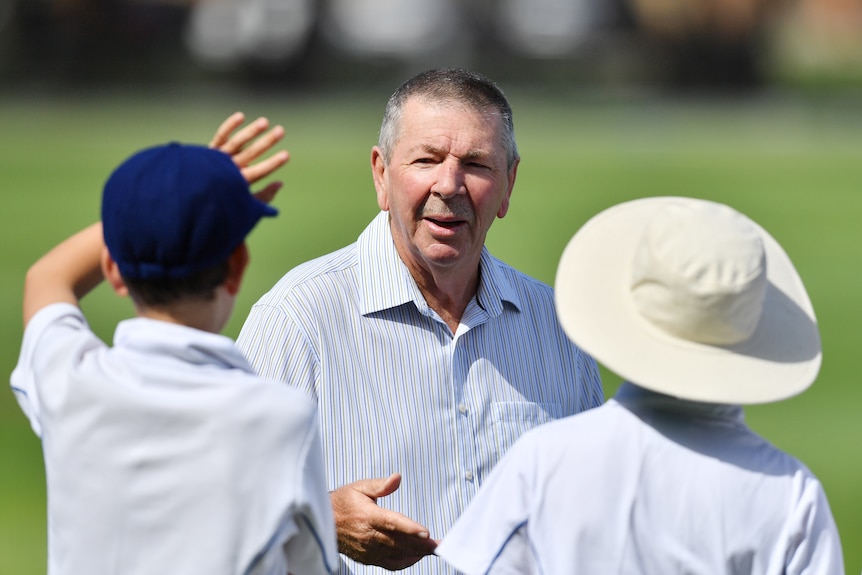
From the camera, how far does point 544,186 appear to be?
20797 mm

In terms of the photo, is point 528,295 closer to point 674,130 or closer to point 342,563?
point 342,563

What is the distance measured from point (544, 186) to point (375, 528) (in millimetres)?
18298

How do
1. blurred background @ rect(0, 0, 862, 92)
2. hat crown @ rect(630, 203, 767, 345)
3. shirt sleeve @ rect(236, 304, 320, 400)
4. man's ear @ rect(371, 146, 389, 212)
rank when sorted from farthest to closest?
blurred background @ rect(0, 0, 862, 92) → man's ear @ rect(371, 146, 389, 212) → shirt sleeve @ rect(236, 304, 320, 400) → hat crown @ rect(630, 203, 767, 345)

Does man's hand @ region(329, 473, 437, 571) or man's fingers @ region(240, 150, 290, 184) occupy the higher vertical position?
man's fingers @ region(240, 150, 290, 184)

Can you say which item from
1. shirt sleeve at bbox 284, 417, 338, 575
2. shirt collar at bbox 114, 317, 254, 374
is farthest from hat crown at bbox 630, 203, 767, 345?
shirt collar at bbox 114, 317, 254, 374

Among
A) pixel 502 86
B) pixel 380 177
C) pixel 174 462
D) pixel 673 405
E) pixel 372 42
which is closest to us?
pixel 174 462

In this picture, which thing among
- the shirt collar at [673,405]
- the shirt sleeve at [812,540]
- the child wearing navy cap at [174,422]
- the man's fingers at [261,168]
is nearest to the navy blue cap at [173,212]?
the child wearing navy cap at [174,422]

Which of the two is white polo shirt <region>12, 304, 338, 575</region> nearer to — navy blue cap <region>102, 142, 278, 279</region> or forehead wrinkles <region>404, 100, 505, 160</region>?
navy blue cap <region>102, 142, 278, 279</region>

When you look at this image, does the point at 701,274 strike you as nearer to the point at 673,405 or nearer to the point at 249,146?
the point at 673,405

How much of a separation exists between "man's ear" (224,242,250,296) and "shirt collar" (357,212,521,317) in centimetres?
97

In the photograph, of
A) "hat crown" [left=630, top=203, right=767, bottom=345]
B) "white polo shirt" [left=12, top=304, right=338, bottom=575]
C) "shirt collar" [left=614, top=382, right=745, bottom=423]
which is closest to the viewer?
"white polo shirt" [left=12, top=304, right=338, bottom=575]

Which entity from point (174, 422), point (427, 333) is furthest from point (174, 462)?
point (427, 333)

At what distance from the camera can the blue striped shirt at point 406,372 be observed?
9.84ft

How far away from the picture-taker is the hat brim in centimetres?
217
